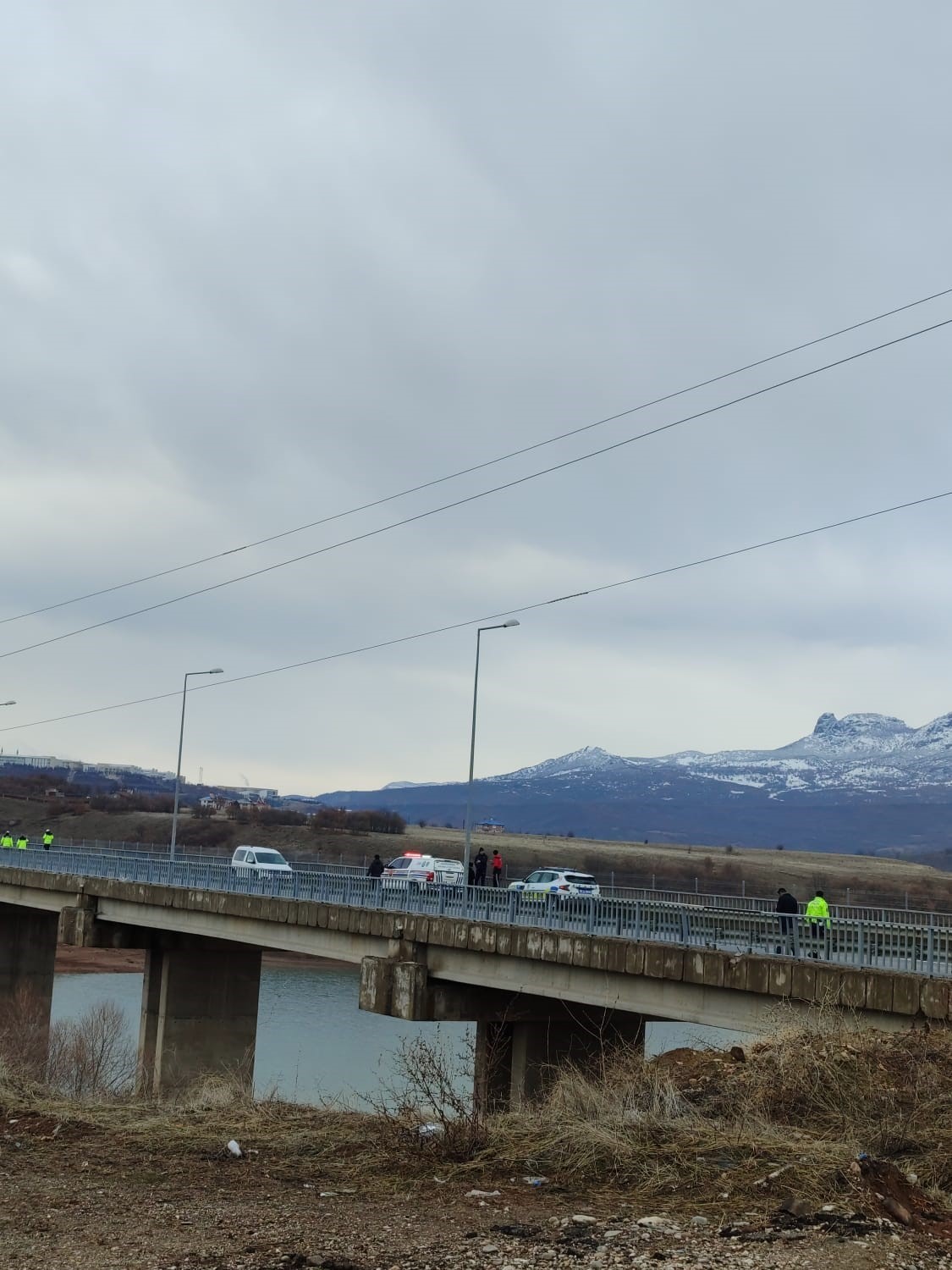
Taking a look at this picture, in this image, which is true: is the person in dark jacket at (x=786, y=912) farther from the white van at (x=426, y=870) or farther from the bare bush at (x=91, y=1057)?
the white van at (x=426, y=870)

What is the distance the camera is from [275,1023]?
52.2 m

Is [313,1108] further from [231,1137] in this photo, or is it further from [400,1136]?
[400,1136]

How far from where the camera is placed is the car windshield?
43.8 meters

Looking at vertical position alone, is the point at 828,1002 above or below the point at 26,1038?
above

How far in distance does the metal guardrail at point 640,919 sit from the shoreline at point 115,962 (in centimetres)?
4434

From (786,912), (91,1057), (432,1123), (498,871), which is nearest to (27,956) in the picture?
(91,1057)

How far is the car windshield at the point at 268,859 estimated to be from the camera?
43812mm

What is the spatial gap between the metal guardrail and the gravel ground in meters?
8.00

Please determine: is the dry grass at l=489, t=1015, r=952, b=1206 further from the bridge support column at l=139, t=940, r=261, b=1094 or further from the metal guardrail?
the bridge support column at l=139, t=940, r=261, b=1094

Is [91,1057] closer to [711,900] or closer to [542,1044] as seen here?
[542,1044]

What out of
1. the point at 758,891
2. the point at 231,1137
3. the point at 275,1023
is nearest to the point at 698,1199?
the point at 231,1137

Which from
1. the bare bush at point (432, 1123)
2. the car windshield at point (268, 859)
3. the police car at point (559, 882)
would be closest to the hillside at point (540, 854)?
the car windshield at point (268, 859)

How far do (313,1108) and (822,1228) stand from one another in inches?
253

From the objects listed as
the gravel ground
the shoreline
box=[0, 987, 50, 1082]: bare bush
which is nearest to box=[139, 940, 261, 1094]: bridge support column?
box=[0, 987, 50, 1082]: bare bush
